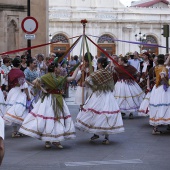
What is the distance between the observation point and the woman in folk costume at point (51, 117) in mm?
11812

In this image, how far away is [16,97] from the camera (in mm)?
13922

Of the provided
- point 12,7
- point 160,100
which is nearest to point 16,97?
point 160,100

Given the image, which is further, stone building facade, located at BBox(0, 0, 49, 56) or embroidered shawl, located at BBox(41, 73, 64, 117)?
stone building facade, located at BBox(0, 0, 49, 56)

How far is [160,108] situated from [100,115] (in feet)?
6.53

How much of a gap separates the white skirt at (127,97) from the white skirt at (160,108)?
3621 mm

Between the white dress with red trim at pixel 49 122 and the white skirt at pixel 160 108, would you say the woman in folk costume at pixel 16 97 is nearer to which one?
the white dress with red trim at pixel 49 122

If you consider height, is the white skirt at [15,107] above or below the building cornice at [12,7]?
below

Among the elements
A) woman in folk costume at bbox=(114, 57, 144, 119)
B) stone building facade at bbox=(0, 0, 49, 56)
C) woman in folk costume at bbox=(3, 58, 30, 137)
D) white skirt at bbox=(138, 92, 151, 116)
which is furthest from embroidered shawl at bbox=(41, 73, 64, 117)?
stone building facade at bbox=(0, 0, 49, 56)

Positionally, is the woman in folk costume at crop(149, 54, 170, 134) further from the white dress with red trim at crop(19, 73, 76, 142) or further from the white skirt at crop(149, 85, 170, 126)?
the white dress with red trim at crop(19, 73, 76, 142)

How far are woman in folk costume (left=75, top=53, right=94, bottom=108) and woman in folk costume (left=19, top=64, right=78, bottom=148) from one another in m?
0.96

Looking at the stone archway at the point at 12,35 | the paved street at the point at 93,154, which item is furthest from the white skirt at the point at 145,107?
→ the stone archway at the point at 12,35

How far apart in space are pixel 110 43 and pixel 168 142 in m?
59.0

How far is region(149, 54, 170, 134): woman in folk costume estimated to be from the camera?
13.9m

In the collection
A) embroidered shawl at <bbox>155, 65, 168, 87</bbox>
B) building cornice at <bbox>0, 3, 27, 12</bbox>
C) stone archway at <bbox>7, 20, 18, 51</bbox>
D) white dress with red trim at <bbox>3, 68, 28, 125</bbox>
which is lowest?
white dress with red trim at <bbox>3, 68, 28, 125</bbox>
